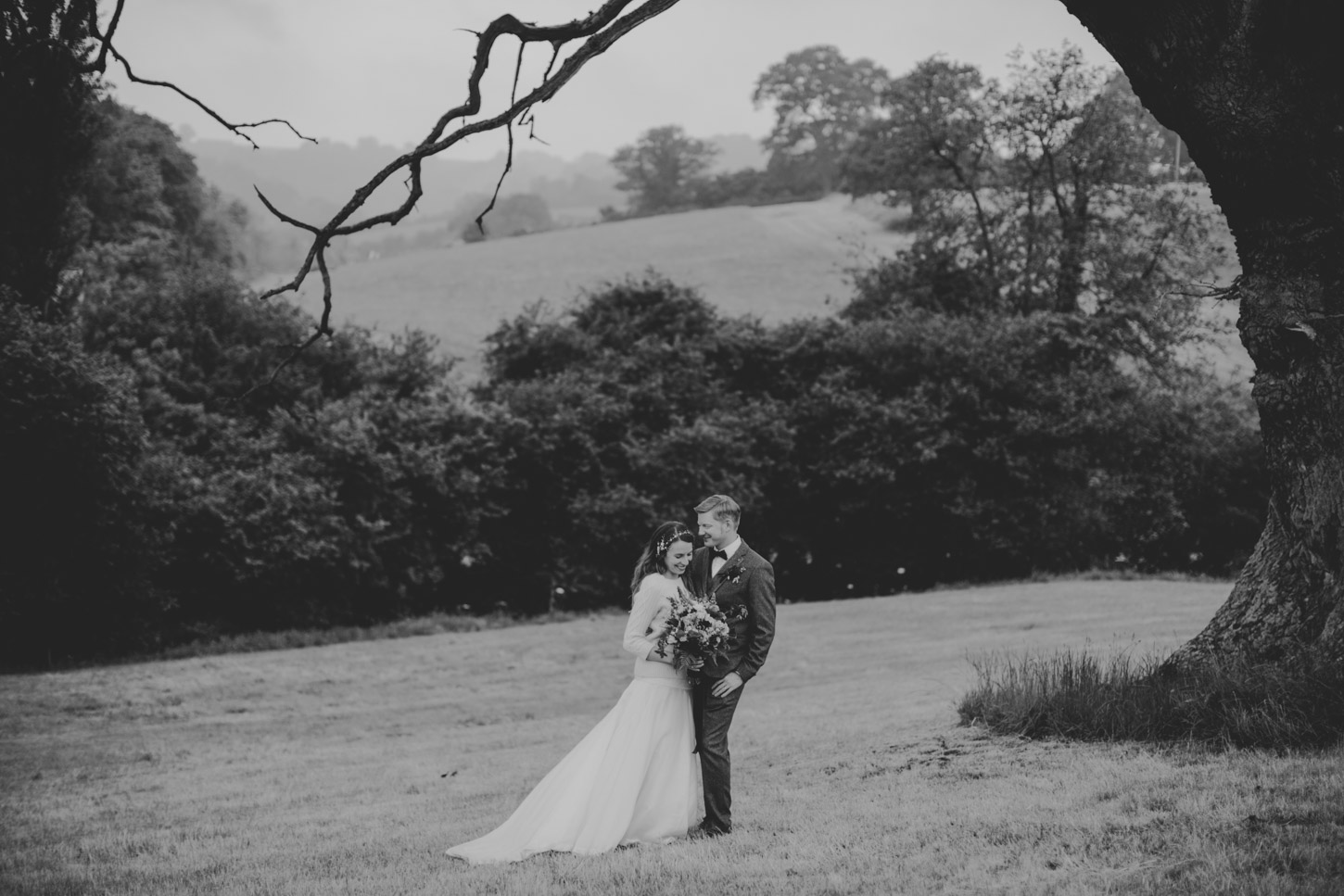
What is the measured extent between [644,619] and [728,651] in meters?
Answer: 0.56

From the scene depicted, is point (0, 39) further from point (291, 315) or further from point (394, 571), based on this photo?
point (291, 315)

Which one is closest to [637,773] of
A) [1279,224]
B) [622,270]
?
[1279,224]

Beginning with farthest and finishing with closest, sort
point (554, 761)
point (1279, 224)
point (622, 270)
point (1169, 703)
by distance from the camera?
1. point (622, 270)
2. point (554, 761)
3. point (1169, 703)
4. point (1279, 224)

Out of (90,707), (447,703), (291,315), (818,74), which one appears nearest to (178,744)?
(90,707)

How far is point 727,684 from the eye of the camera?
6535mm

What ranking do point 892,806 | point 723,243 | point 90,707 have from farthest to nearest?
point 723,243 < point 90,707 < point 892,806

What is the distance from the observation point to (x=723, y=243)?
6194 cm

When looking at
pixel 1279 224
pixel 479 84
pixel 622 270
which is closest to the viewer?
pixel 479 84

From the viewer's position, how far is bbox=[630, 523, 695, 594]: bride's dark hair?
680 cm

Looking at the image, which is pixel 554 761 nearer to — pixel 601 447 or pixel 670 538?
pixel 670 538

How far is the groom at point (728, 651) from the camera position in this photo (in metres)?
6.57

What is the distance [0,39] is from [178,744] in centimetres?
832

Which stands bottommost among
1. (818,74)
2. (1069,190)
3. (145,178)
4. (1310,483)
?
(1310,483)

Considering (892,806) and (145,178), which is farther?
(145,178)
